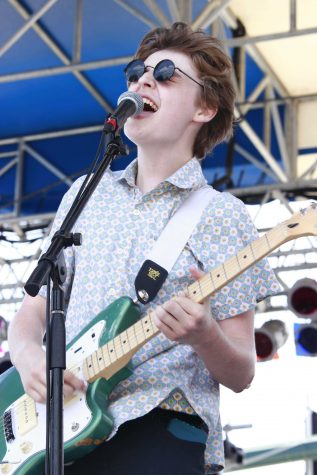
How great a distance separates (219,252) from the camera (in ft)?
8.43

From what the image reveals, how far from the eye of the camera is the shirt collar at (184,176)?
106 inches

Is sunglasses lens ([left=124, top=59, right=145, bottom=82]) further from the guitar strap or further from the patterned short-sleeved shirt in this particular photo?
the guitar strap

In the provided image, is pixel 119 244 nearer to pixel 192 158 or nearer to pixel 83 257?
pixel 83 257

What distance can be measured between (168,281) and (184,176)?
34 centimetres

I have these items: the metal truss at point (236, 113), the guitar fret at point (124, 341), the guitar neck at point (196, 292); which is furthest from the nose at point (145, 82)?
the metal truss at point (236, 113)

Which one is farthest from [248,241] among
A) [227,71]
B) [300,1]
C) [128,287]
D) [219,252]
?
[300,1]

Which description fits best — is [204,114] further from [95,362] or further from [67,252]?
[95,362]

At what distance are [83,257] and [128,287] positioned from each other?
0.59 feet

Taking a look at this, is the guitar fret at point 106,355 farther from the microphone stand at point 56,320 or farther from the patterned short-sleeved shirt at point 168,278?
the microphone stand at point 56,320

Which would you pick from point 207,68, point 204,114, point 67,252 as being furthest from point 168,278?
point 207,68

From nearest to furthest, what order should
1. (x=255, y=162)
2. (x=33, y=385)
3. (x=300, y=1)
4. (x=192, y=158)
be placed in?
(x=33, y=385) → (x=192, y=158) → (x=300, y=1) → (x=255, y=162)

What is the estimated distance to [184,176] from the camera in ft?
8.93

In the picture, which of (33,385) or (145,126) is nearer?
(33,385)

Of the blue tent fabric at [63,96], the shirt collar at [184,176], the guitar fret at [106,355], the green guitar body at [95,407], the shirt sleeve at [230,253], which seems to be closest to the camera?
the green guitar body at [95,407]
